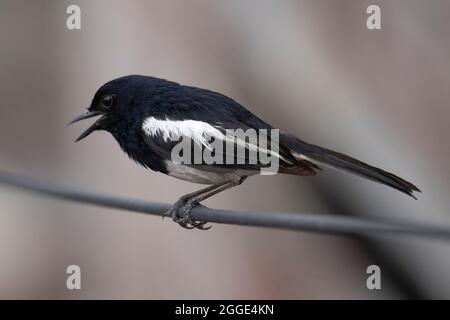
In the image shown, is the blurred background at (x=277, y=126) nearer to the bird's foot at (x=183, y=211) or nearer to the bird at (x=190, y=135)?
the bird at (x=190, y=135)

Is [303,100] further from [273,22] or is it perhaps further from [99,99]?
[99,99]

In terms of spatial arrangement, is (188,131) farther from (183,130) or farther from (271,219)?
(271,219)

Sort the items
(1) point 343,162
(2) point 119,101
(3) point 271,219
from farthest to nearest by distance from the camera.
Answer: (2) point 119,101, (1) point 343,162, (3) point 271,219

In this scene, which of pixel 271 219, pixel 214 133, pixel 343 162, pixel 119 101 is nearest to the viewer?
pixel 271 219

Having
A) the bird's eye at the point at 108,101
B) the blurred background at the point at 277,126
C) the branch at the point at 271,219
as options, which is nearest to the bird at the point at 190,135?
the bird's eye at the point at 108,101

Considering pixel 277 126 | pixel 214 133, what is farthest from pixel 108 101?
pixel 277 126

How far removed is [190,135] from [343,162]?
741 millimetres

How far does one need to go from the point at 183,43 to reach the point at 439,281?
112 inches

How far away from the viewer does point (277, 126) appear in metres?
6.72

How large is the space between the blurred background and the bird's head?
2404mm

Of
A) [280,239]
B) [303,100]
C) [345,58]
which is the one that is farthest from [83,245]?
[345,58]

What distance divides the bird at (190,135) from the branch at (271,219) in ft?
1.63

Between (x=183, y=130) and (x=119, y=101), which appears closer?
(x=183, y=130)

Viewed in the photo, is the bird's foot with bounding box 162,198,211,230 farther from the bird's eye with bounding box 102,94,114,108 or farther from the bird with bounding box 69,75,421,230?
the bird's eye with bounding box 102,94,114,108
